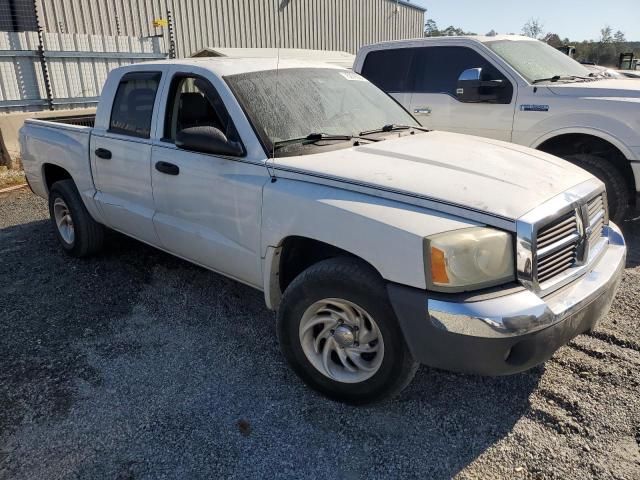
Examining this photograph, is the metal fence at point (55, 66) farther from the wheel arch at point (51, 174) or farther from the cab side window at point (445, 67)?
the cab side window at point (445, 67)

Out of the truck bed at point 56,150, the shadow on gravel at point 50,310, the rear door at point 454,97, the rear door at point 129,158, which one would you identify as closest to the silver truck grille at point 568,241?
the shadow on gravel at point 50,310

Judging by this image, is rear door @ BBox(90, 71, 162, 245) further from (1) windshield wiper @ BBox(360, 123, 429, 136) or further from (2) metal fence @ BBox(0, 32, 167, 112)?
(2) metal fence @ BBox(0, 32, 167, 112)

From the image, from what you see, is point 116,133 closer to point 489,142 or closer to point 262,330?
point 262,330

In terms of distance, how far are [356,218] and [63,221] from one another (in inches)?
149

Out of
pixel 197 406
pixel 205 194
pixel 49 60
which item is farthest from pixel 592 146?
pixel 49 60

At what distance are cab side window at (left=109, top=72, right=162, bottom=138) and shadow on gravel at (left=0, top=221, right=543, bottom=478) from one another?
135cm

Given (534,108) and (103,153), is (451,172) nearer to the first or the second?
(103,153)

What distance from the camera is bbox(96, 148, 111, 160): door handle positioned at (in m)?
4.14

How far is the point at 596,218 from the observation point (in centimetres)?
290

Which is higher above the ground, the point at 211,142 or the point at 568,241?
the point at 211,142

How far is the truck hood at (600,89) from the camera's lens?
197 inches

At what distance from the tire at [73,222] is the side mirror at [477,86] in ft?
13.2

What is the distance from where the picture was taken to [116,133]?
13.5 feet

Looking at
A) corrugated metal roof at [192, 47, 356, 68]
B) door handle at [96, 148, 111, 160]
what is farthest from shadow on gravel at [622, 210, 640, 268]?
corrugated metal roof at [192, 47, 356, 68]
